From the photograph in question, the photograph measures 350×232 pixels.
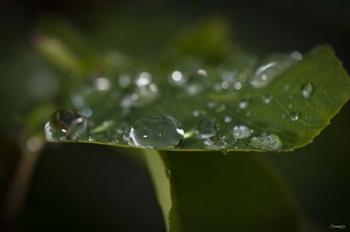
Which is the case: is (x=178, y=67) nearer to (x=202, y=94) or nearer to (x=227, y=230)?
(x=202, y=94)

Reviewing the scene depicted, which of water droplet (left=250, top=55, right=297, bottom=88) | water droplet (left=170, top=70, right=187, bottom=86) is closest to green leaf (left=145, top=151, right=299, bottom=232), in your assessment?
water droplet (left=250, top=55, right=297, bottom=88)

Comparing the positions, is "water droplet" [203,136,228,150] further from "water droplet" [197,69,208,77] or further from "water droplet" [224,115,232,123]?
"water droplet" [197,69,208,77]

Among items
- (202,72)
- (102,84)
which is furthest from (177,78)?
(102,84)

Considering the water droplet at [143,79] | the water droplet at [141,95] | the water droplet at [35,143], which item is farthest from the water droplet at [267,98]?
the water droplet at [35,143]

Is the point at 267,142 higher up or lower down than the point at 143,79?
lower down

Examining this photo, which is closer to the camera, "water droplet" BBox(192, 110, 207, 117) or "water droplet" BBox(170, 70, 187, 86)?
"water droplet" BBox(192, 110, 207, 117)

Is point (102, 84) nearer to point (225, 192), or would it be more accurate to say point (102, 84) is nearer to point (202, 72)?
point (202, 72)
